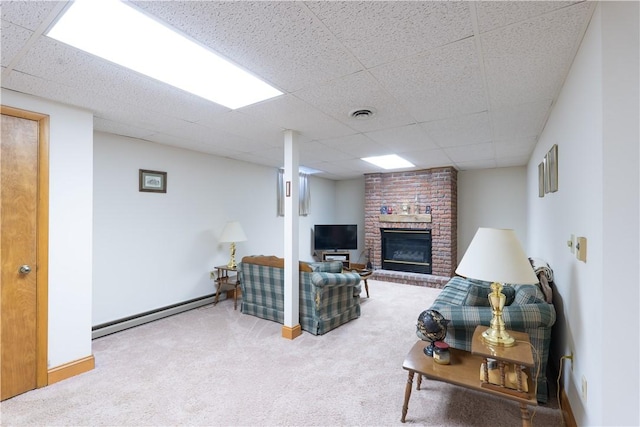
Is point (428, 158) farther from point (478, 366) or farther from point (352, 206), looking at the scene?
point (478, 366)

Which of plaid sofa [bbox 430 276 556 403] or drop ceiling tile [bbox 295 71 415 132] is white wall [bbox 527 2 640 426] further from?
drop ceiling tile [bbox 295 71 415 132]

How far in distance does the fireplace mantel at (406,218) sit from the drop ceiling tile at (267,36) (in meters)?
4.50

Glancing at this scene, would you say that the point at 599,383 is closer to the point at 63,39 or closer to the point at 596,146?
the point at 596,146

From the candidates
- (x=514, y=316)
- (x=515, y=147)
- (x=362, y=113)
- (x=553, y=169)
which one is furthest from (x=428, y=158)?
(x=514, y=316)

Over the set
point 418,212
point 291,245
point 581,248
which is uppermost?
point 418,212

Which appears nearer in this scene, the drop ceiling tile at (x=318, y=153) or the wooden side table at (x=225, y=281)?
the drop ceiling tile at (x=318, y=153)

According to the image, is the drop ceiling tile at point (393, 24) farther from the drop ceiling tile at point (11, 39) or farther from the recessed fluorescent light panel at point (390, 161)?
the recessed fluorescent light panel at point (390, 161)

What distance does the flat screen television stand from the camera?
6.59 meters

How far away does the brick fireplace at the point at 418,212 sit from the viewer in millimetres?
5742

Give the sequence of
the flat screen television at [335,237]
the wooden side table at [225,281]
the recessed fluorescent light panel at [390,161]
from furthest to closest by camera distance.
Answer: the flat screen television at [335,237] → the recessed fluorescent light panel at [390,161] → the wooden side table at [225,281]

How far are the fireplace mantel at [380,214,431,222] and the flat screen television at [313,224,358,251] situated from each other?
0.70m

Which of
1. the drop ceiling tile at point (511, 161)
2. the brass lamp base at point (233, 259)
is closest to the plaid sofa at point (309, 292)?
the brass lamp base at point (233, 259)

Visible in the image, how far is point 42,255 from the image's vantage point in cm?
232

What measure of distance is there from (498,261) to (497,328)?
434 millimetres
